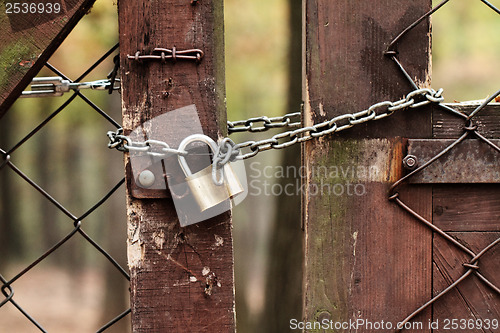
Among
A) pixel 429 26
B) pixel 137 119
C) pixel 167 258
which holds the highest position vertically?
pixel 429 26

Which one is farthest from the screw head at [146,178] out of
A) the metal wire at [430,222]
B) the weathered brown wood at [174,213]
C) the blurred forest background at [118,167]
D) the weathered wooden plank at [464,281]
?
the blurred forest background at [118,167]

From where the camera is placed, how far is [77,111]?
3504 mm

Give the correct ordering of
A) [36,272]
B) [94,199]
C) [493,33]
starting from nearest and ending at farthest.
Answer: [493,33]
[94,199]
[36,272]

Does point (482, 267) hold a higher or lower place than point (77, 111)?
lower

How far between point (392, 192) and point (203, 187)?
354 mm

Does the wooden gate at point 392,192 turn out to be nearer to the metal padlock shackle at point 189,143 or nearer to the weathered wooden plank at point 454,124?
the weathered wooden plank at point 454,124

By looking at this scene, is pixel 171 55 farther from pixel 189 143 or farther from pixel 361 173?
pixel 361 173

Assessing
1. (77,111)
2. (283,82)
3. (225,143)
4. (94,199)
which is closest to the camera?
(225,143)

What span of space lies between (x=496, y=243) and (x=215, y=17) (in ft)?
2.17

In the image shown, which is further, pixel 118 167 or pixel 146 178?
pixel 118 167

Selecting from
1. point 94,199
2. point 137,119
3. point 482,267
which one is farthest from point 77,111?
point 482,267

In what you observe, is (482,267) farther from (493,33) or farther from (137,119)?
(493,33)

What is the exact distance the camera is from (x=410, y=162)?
0.88 meters

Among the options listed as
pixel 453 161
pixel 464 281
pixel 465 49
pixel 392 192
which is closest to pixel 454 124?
pixel 453 161
